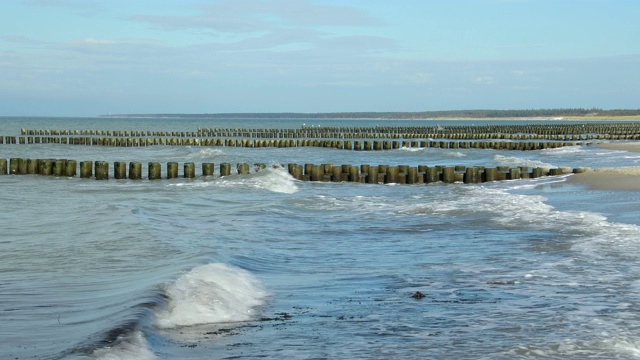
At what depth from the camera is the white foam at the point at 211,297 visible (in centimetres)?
815

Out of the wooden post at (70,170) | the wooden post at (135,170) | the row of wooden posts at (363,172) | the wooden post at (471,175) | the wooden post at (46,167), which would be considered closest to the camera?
the wooden post at (471,175)

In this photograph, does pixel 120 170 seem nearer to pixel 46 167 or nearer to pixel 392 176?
pixel 46 167

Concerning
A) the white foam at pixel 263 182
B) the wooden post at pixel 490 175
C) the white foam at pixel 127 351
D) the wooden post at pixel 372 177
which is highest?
the white foam at pixel 127 351

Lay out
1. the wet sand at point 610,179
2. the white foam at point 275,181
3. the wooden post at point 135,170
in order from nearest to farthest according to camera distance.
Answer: the wet sand at point 610,179 < the white foam at point 275,181 < the wooden post at point 135,170

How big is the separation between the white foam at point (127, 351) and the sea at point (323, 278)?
0.03 metres

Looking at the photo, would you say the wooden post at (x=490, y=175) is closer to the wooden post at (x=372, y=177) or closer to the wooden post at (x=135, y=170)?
the wooden post at (x=372, y=177)

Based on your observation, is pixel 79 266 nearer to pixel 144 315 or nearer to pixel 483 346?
pixel 144 315

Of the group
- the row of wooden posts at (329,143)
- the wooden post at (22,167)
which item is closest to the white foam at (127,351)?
the wooden post at (22,167)

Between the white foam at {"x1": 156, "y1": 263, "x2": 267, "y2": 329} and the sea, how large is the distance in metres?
0.03

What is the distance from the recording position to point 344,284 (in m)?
9.79

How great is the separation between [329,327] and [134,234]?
24.4ft

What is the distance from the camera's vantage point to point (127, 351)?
6609 mm

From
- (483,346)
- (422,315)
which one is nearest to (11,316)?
(422,315)

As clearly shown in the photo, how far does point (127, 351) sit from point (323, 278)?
3.97 m
